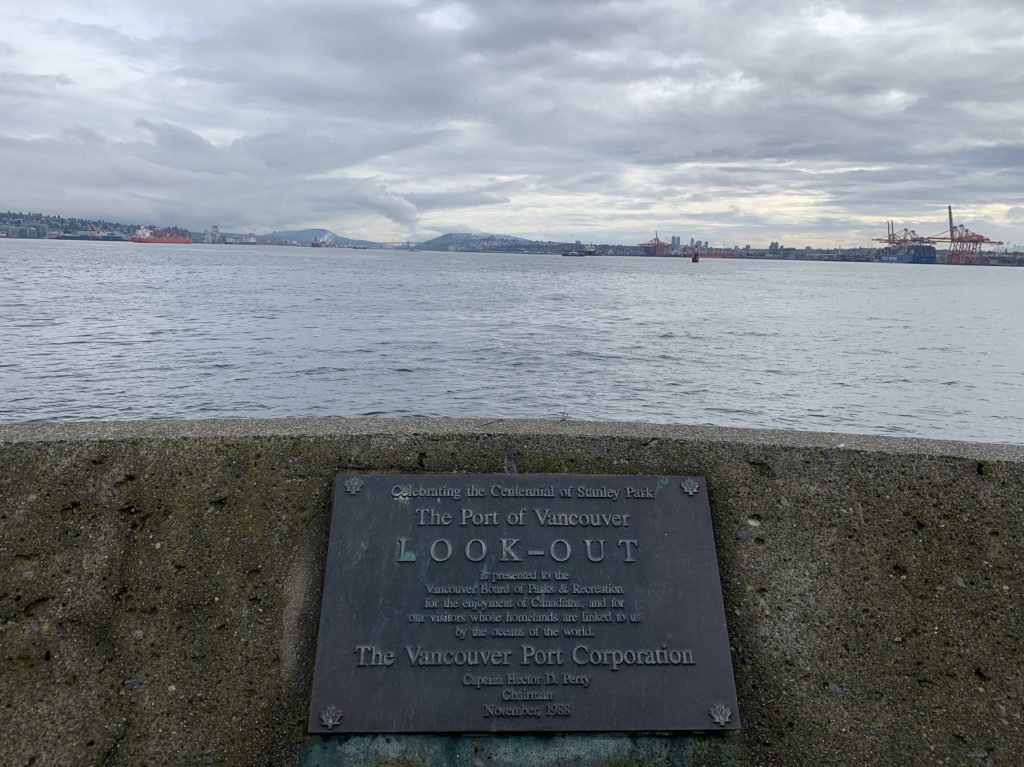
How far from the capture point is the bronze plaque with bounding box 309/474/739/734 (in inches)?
134

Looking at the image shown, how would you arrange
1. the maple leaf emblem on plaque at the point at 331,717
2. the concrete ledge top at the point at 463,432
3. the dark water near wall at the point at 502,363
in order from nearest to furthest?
the maple leaf emblem on plaque at the point at 331,717
the concrete ledge top at the point at 463,432
the dark water near wall at the point at 502,363

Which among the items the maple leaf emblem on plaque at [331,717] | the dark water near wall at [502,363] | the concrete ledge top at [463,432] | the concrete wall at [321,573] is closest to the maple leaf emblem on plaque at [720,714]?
the concrete wall at [321,573]

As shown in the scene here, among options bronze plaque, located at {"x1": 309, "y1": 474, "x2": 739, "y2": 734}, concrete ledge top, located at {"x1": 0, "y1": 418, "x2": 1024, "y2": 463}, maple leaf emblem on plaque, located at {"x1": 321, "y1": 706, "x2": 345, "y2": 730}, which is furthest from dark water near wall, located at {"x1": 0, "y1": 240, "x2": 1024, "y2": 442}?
maple leaf emblem on plaque, located at {"x1": 321, "y1": 706, "x2": 345, "y2": 730}

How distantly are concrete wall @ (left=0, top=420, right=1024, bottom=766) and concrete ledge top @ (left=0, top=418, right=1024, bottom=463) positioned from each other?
2 cm

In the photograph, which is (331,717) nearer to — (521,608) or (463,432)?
(521,608)

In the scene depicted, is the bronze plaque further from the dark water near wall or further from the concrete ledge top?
the dark water near wall

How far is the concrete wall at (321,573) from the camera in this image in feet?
11.2

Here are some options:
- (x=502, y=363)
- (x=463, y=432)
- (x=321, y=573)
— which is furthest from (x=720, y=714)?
(x=502, y=363)

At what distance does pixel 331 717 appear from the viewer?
3.33 m

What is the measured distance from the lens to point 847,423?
51.3 feet

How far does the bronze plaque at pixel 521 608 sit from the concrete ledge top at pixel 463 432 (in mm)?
315

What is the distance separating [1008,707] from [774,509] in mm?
1316

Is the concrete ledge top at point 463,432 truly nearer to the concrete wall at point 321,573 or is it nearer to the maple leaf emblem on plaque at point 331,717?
the concrete wall at point 321,573

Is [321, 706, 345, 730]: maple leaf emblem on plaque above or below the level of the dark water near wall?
below
